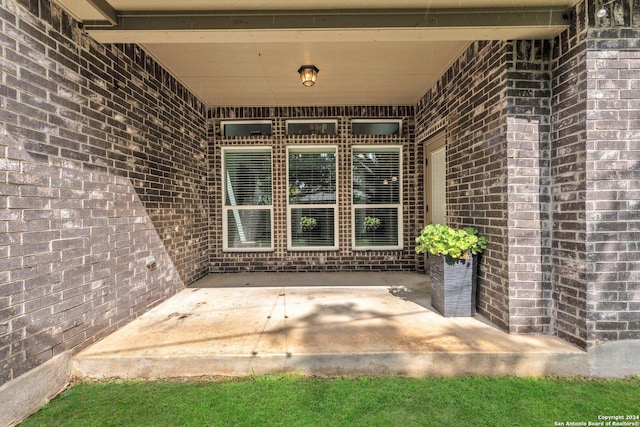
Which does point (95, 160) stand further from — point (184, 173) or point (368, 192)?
point (368, 192)

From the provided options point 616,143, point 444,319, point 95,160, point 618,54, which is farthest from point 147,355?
point 618,54

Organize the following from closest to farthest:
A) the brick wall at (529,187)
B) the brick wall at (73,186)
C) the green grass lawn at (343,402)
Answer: the green grass lawn at (343,402), the brick wall at (73,186), the brick wall at (529,187)

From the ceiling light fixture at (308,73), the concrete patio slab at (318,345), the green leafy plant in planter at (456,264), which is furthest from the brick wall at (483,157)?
the ceiling light fixture at (308,73)

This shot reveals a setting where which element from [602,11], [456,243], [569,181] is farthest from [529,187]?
[602,11]

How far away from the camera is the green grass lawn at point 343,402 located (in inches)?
73.3

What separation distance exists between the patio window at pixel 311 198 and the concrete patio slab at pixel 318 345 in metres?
2.02

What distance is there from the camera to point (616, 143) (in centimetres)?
234

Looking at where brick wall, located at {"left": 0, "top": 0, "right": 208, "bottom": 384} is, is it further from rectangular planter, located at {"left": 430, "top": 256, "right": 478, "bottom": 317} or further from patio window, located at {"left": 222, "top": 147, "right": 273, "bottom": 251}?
rectangular planter, located at {"left": 430, "top": 256, "right": 478, "bottom": 317}

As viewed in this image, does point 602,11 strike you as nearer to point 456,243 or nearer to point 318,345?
point 456,243

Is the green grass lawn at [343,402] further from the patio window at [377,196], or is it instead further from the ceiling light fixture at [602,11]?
the patio window at [377,196]

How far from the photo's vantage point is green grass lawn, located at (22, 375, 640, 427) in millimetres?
1861

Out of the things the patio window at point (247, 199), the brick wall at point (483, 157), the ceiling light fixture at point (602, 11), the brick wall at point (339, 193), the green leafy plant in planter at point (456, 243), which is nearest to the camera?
the ceiling light fixture at point (602, 11)

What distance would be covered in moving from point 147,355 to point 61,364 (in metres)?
0.62

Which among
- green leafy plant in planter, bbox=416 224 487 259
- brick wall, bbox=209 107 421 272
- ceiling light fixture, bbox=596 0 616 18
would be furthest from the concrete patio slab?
ceiling light fixture, bbox=596 0 616 18
